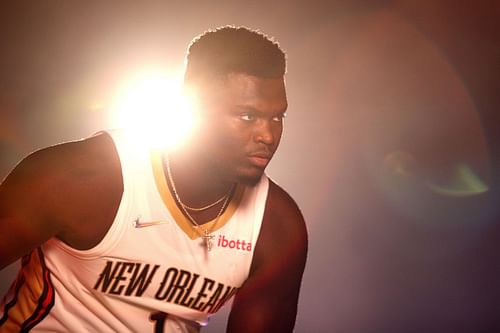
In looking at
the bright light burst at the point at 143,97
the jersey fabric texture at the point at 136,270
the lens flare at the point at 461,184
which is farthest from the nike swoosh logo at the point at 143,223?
the lens flare at the point at 461,184

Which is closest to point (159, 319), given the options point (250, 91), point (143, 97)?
point (250, 91)

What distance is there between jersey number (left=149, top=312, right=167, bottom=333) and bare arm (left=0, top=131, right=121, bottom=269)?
292 millimetres

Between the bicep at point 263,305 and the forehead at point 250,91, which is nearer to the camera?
the forehead at point 250,91

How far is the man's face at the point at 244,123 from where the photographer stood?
1426mm

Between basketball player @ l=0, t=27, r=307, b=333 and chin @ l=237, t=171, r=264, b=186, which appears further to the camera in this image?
chin @ l=237, t=171, r=264, b=186

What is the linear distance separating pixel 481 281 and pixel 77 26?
92.5 inches

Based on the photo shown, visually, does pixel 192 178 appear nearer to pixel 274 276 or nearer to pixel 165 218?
pixel 165 218

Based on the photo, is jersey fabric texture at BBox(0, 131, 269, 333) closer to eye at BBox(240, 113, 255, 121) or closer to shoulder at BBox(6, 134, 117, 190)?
shoulder at BBox(6, 134, 117, 190)

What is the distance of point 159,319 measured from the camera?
1.53 meters

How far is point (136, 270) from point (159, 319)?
173 mm

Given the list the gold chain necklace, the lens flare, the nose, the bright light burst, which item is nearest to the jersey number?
the gold chain necklace

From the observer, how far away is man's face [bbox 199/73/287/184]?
143cm

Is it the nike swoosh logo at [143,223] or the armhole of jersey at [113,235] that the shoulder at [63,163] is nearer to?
the armhole of jersey at [113,235]

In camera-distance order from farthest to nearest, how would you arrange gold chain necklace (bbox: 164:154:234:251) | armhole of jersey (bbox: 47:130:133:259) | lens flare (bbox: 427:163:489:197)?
lens flare (bbox: 427:163:489:197) < gold chain necklace (bbox: 164:154:234:251) < armhole of jersey (bbox: 47:130:133:259)
